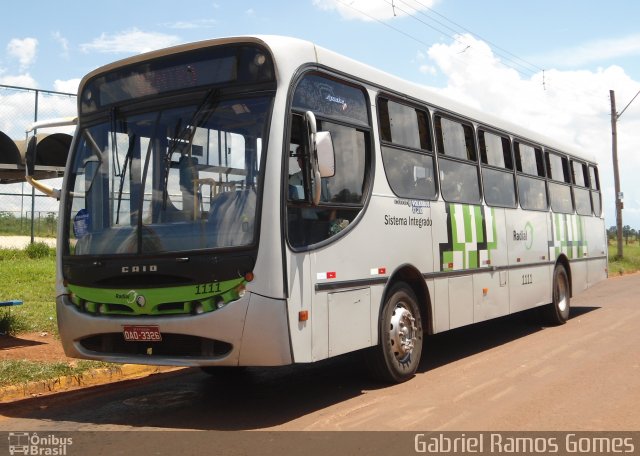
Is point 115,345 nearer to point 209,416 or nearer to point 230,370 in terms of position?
point 209,416

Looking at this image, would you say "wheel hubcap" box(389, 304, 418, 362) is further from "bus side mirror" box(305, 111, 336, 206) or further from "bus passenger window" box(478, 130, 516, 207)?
"bus passenger window" box(478, 130, 516, 207)

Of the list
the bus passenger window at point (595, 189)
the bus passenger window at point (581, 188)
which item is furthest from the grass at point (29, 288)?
the bus passenger window at point (595, 189)

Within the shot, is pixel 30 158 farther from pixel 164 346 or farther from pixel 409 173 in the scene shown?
pixel 409 173

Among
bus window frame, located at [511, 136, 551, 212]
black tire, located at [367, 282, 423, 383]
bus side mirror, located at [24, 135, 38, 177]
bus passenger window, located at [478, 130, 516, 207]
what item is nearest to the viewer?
black tire, located at [367, 282, 423, 383]

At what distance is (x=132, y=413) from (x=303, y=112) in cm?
311

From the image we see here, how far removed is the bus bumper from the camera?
5961mm

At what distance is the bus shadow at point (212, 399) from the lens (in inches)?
252

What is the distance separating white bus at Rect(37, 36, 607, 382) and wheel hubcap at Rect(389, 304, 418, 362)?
0.02 m

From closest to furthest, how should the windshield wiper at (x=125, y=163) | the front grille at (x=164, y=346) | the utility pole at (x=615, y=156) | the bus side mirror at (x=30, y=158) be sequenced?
1. the front grille at (x=164, y=346)
2. the windshield wiper at (x=125, y=163)
3. the bus side mirror at (x=30, y=158)
4. the utility pole at (x=615, y=156)

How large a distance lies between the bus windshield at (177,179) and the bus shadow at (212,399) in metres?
1.47

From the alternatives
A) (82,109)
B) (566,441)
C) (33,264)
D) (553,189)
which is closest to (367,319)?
(566,441)

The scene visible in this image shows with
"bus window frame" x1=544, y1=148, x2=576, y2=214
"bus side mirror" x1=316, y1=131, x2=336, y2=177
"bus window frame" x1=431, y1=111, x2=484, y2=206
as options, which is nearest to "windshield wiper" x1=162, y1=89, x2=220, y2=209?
"bus side mirror" x1=316, y1=131, x2=336, y2=177

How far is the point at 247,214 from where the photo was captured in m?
6.12

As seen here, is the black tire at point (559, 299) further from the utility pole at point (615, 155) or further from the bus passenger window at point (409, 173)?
the utility pole at point (615, 155)
